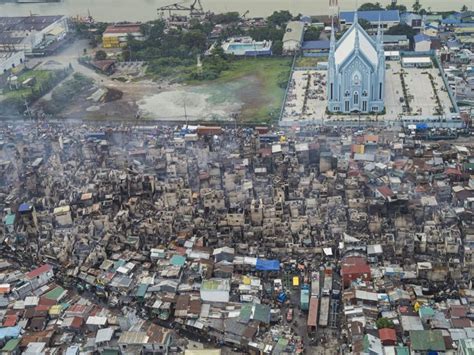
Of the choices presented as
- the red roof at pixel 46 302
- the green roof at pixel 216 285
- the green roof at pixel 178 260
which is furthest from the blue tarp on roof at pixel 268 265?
the red roof at pixel 46 302

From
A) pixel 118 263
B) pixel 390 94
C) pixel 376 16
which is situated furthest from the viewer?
pixel 376 16

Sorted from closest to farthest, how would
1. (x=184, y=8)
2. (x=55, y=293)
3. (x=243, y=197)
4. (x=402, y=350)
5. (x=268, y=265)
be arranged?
(x=402, y=350)
(x=55, y=293)
(x=268, y=265)
(x=243, y=197)
(x=184, y=8)

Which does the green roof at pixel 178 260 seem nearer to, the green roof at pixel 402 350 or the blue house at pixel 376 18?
the green roof at pixel 402 350

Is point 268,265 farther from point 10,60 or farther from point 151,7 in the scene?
point 151,7

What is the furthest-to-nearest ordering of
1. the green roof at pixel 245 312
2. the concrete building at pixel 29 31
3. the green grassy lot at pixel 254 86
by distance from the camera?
the concrete building at pixel 29 31
the green grassy lot at pixel 254 86
the green roof at pixel 245 312

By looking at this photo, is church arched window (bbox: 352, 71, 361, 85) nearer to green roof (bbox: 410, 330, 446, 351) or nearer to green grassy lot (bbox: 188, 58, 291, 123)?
green grassy lot (bbox: 188, 58, 291, 123)

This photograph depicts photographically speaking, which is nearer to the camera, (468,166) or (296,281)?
(296,281)

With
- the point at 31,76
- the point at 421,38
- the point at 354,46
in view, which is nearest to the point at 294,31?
the point at 421,38

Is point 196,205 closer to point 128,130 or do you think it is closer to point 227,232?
point 227,232
